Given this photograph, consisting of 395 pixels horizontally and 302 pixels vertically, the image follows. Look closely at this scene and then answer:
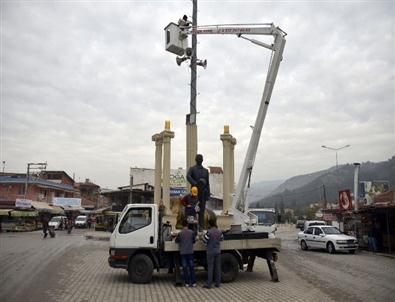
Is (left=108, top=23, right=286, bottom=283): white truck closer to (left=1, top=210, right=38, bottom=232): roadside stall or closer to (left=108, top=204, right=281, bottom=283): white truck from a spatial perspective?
(left=108, top=204, right=281, bottom=283): white truck

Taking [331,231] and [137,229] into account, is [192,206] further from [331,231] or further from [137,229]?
[331,231]

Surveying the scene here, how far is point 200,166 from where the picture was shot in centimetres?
1344

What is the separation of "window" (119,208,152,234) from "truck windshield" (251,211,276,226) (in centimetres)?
1655

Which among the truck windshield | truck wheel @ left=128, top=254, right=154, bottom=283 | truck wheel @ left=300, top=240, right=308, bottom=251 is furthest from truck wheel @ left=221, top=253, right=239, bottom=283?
the truck windshield

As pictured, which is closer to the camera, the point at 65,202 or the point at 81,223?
the point at 81,223

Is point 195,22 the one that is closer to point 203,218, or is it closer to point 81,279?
point 203,218

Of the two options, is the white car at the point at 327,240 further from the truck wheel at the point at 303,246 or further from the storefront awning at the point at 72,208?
the storefront awning at the point at 72,208

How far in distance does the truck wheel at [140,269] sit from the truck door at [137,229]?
1.23 feet

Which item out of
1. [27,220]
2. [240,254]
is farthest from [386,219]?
[27,220]

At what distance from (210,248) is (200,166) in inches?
107

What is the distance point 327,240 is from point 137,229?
1559 cm

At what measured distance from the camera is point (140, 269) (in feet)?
40.7

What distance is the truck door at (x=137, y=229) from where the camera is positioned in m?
12.4

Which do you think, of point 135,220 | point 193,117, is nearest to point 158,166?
point 193,117
